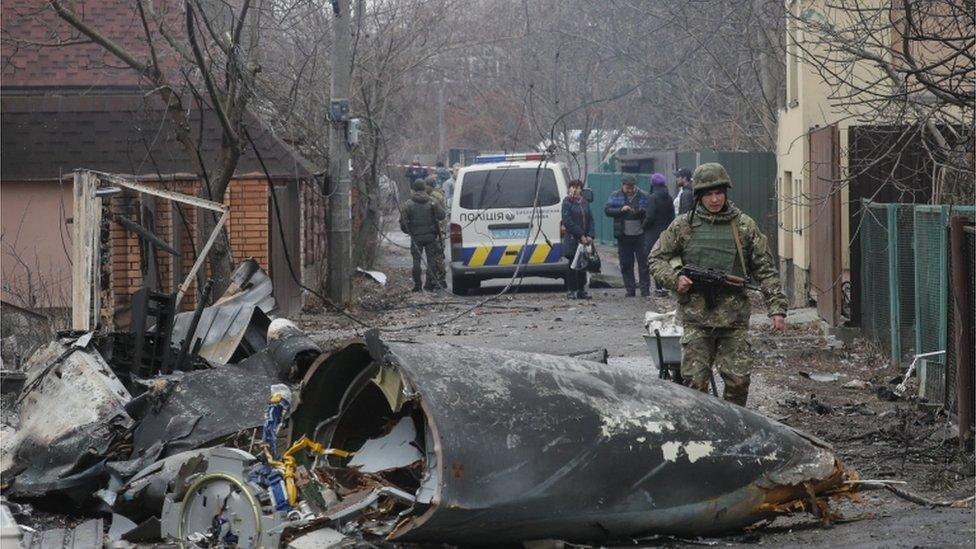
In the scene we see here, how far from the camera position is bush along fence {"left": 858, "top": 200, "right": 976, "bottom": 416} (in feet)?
31.3

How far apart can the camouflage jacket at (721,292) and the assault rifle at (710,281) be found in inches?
1.5

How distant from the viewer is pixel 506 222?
22.7m

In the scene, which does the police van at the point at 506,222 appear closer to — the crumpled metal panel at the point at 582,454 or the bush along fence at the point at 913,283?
the bush along fence at the point at 913,283

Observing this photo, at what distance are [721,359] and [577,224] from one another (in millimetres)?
12691

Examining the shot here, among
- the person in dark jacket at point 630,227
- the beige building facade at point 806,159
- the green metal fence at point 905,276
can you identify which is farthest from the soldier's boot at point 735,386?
Answer: the person in dark jacket at point 630,227

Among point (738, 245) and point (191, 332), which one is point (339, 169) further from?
Answer: point (738, 245)

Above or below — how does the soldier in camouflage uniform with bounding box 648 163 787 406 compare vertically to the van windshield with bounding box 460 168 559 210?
below

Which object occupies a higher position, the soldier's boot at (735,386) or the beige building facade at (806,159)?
the beige building facade at (806,159)

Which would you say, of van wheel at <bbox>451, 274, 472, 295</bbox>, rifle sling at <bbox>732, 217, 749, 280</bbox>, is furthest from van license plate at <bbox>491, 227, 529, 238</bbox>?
rifle sling at <bbox>732, 217, 749, 280</bbox>

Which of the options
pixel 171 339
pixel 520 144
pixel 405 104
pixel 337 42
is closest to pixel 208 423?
pixel 171 339

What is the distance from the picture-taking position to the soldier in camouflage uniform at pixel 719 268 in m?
8.74

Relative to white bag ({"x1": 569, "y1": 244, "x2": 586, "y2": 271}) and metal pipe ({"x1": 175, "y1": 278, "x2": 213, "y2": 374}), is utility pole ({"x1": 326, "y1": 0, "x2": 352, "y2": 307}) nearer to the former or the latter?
white bag ({"x1": 569, "y1": 244, "x2": 586, "y2": 271})

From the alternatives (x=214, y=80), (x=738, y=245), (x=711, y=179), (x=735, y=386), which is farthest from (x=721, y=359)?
(x=214, y=80)

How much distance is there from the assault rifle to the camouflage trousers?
20cm
